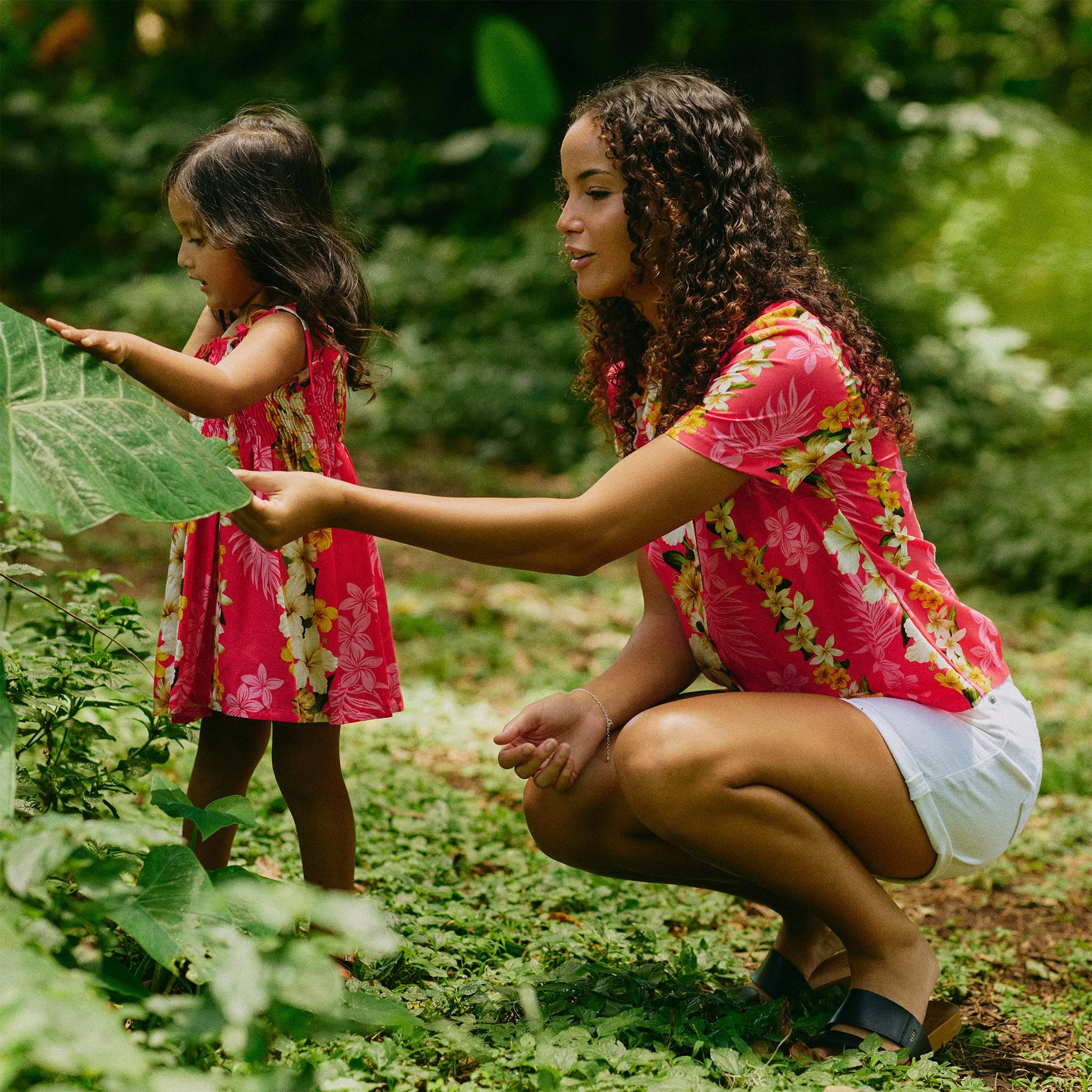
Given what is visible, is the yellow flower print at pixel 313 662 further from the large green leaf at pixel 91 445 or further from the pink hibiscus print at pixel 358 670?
the large green leaf at pixel 91 445

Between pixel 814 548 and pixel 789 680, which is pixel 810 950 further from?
pixel 814 548

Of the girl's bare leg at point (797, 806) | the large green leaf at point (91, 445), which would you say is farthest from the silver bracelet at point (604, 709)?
the large green leaf at point (91, 445)

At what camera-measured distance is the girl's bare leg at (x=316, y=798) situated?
205 cm

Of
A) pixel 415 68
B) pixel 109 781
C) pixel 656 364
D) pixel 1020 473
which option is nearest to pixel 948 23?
pixel 415 68

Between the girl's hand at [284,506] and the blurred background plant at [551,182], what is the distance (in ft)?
15.5

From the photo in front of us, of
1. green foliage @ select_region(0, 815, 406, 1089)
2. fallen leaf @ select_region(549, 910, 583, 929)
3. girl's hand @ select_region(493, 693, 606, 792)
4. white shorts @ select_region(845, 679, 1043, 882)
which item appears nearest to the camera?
green foliage @ select_region(0, 815, 406, 1089)

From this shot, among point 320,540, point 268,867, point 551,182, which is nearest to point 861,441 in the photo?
point 320,540

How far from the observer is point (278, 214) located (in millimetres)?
2027

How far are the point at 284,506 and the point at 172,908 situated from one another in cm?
50

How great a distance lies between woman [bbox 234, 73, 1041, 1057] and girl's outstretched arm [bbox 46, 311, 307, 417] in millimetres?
414

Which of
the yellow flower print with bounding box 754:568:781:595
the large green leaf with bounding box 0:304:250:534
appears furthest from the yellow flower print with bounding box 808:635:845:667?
the large green leaf with bounding box 0:304:250:534

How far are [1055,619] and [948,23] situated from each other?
7749 millimetres

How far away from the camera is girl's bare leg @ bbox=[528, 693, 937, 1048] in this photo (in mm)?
1849

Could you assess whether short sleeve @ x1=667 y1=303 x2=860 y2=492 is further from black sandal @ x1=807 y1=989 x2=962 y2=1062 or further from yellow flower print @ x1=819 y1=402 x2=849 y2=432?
black sandal @ x1=807 y1=989 x2=962 y2=1062
